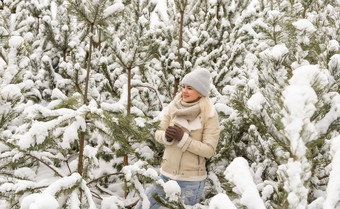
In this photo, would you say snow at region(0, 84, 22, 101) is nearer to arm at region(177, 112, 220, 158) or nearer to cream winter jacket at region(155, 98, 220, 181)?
cream winter jacket at region(155, 98, 220, 181)

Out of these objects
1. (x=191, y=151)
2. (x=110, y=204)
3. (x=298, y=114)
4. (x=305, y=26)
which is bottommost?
(x=110, y=204)

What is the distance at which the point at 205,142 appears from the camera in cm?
269

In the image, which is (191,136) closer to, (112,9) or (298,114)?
(112,9)

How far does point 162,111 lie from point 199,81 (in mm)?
755

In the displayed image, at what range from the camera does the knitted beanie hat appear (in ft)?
8.73

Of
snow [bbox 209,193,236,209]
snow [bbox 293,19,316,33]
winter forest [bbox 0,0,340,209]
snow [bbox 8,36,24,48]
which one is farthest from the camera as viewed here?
snow [bbox 8,36,24,48]

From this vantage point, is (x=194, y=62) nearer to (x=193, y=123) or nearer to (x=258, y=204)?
(x=193, y=123)

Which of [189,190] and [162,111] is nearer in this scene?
[189,190]

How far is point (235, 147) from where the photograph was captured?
3590mm

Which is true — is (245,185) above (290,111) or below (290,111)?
below

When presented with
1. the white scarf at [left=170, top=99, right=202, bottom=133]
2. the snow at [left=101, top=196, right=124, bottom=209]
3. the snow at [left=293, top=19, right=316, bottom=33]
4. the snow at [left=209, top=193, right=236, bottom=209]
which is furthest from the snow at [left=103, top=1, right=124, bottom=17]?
the snow at [left=209, top=193, right=236, bottom=209]

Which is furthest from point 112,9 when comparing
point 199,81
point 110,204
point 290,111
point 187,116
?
point 290,111

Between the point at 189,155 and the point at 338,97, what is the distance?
131cm

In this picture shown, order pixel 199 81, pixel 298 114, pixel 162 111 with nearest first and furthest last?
pixel 298 114 → pixel 199 81 → pixel 162 111
